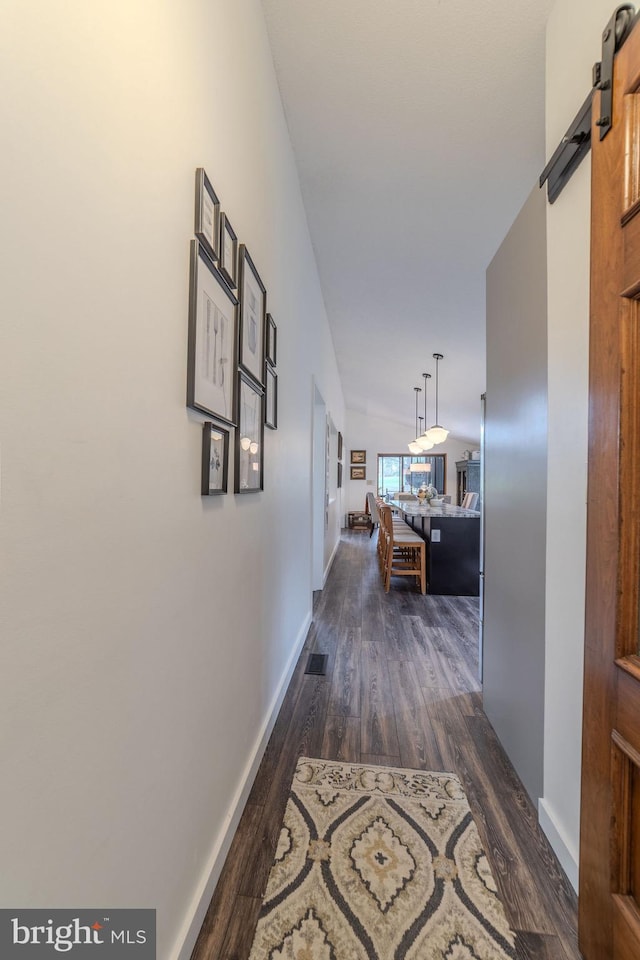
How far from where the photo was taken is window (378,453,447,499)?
36.5 feet

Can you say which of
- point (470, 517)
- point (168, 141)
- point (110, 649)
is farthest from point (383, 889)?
point (470, 517)

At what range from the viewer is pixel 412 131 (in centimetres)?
200

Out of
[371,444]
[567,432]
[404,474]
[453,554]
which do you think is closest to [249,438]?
[567,432]

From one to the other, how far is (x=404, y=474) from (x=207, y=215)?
1062 cm

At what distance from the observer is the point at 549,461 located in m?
1.38

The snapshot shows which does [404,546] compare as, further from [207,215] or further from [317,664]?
[207,215]

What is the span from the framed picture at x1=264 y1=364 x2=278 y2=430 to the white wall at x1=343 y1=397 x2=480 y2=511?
362 inches

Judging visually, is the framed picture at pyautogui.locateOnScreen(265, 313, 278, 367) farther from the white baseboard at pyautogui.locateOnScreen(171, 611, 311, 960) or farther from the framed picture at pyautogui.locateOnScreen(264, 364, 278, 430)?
the white baseboard at pyautogui.locateOnScreen(171, 611, 311, 960)

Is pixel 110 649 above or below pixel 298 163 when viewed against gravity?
below

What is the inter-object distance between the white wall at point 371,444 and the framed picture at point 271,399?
9.19 meters

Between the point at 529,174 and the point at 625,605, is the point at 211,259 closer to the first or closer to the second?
the point at 625,605

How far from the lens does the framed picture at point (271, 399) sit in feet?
5.87

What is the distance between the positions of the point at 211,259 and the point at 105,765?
1.11m

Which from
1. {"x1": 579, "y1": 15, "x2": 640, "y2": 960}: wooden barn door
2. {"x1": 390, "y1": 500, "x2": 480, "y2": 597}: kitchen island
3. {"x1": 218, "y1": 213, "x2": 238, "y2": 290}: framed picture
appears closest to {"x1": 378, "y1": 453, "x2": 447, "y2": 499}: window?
{"x1": 390, "y1": 500, "x2": 480, "y2": 597}: kitchen island
